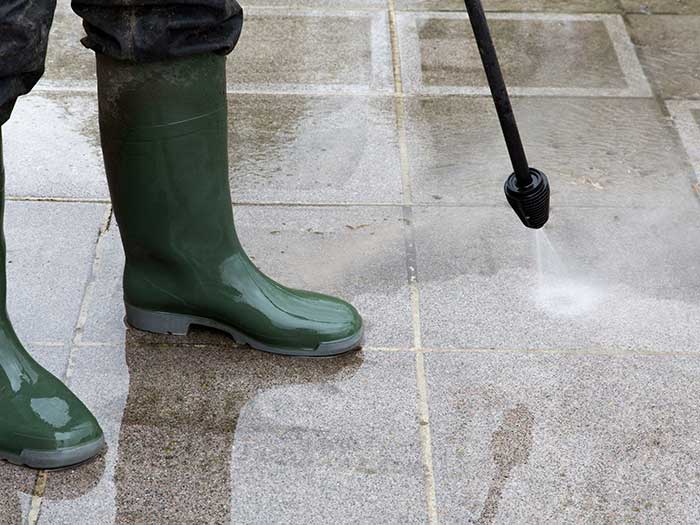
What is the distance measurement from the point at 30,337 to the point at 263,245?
0.67 m

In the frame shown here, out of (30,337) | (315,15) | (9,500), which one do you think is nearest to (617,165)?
(315,15)

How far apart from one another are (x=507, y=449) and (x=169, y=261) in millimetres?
851

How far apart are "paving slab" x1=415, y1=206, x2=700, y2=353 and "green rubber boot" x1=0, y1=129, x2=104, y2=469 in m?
0.82

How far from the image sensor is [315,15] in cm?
432

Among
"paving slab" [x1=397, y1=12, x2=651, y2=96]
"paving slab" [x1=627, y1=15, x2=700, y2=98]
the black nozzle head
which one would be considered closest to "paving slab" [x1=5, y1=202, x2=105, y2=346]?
the black nozzle head

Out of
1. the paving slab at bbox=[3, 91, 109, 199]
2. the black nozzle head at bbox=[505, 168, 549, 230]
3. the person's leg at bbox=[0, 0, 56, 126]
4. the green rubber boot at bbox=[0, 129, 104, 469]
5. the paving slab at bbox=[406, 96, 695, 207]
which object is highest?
the person's leg at bbox=[0, 0, 56, 126]

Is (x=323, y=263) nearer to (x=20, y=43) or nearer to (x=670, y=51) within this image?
(x=20, y=43)

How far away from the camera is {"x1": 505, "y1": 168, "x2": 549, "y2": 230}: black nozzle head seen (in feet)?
8.03

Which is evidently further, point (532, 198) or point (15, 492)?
point (532, 198)

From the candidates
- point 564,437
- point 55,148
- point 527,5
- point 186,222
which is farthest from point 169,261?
point 527,5

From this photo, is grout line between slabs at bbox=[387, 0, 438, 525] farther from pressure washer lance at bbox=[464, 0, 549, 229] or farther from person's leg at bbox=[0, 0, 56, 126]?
person's leg at bbox=[0, 0, 56, 126]

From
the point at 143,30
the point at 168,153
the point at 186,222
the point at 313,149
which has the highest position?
the point at 143,30

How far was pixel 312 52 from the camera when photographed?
4023mm

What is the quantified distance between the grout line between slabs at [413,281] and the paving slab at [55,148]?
866mm
